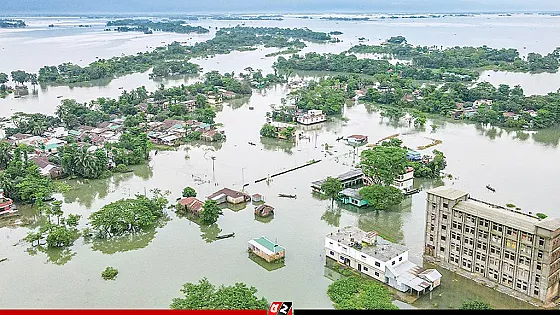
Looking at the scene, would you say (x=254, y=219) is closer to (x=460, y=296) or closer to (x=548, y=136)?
(x=460, y=296)

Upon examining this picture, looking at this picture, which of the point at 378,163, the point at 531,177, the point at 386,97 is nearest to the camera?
the point at 378,163

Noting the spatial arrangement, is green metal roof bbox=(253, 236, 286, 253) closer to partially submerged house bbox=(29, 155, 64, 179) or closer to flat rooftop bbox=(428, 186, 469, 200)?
flat rooftop bbox=(428, 186, 469, 200)

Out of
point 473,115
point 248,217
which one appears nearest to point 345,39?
point 473,115

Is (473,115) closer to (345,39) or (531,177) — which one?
(531,177)

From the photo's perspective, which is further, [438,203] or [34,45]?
[34,45]

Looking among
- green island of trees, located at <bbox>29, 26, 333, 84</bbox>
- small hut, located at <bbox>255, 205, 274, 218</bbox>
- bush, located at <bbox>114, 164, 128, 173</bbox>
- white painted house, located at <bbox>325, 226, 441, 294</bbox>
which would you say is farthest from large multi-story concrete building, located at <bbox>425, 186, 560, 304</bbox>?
green island of trees, located at <bbox>29, 26, 333, 84</bbox>
